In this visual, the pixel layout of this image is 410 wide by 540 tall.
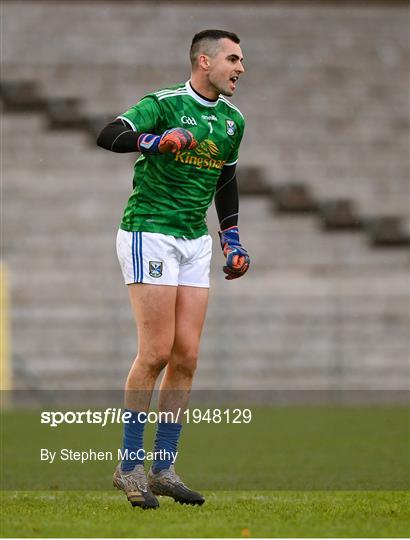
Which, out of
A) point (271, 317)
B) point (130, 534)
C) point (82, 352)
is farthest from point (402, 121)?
point (130, 534)

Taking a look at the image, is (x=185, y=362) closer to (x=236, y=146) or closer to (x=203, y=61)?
(x=236, y=146)

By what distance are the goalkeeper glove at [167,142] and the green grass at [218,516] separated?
5.05 feet

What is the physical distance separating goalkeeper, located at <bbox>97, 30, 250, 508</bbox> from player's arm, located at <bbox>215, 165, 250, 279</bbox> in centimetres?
19

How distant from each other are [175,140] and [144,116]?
359 millimetres

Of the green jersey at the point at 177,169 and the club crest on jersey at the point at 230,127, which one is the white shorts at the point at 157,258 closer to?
the green jersey at the point at 177,169

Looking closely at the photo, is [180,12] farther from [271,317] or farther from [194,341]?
[194,341]

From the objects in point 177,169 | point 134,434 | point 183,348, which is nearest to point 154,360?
point 183,348

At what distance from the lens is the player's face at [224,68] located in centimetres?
650

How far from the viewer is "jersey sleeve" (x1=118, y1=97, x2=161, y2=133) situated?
20.7 feet

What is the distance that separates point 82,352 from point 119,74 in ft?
19.6

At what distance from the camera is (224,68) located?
6508 mm

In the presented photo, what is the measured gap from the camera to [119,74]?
20.3 metres

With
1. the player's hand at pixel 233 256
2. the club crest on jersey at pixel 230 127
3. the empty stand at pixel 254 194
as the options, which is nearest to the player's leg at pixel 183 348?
the player's hand at pixel 233 256

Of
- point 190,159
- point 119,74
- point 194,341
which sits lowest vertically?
point 194,341
